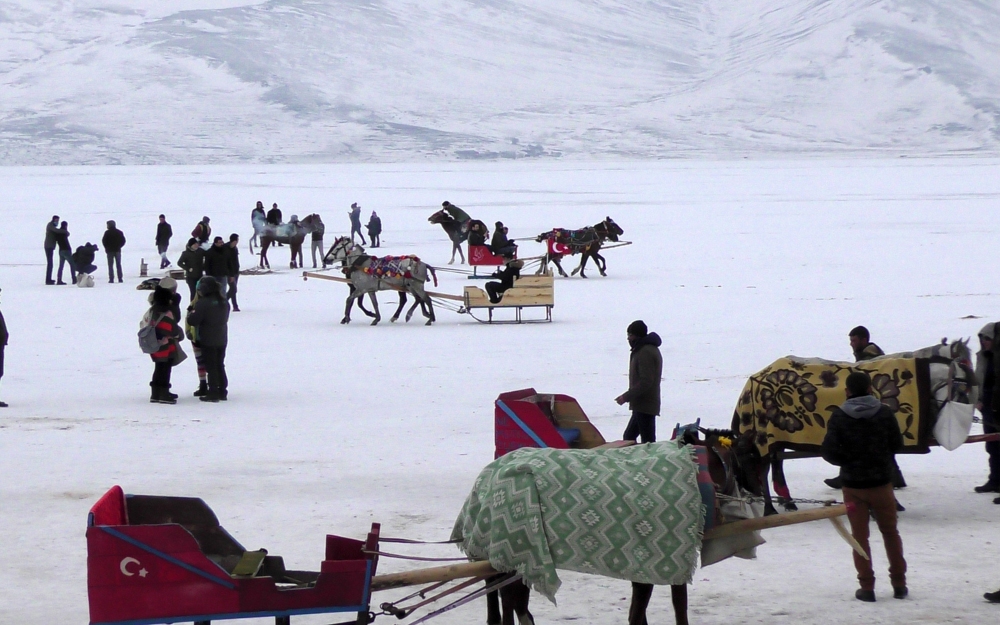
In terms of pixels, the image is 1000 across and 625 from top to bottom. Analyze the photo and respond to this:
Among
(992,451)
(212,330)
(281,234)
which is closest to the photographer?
(992,451)

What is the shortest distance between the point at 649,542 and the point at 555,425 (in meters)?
2.24

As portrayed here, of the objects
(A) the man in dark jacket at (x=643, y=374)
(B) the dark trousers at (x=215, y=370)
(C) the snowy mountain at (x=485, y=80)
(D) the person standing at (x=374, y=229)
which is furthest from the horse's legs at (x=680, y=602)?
(C) the snowy mountain at (x=485, y=80)

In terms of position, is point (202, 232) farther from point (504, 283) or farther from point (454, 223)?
point (504, 283)

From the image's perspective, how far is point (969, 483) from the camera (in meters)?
8.13

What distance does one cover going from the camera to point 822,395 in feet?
23.3

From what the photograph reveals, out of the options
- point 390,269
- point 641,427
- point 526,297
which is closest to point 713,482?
point 641,427

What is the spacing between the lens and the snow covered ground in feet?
20.5

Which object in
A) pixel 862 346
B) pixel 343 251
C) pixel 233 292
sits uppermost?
pixel 343 251

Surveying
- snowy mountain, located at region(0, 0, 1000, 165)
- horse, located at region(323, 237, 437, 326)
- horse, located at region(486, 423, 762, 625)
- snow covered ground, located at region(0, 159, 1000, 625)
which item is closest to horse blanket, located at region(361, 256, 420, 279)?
horse, located at region(323, 237, 437, 326)

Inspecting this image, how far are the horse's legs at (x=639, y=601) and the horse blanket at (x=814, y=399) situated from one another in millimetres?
2095

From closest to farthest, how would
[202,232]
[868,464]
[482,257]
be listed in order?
[868,464] < [202,232] < [482,257]

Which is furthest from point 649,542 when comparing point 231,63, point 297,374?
point 231,63

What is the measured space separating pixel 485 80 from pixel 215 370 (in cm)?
13480

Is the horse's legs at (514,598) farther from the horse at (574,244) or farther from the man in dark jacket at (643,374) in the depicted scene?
the horse at (574,244)
